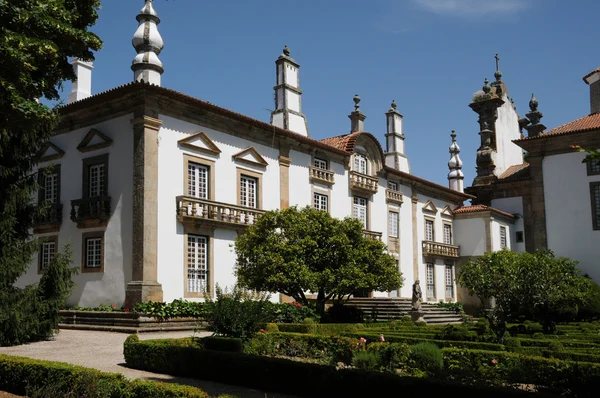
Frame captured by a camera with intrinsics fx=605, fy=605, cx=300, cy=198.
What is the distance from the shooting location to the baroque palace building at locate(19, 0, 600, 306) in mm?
20125

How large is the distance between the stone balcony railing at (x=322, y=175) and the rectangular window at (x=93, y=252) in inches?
395

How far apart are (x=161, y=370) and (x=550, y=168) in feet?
95.2

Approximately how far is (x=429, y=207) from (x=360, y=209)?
7333 millimetres

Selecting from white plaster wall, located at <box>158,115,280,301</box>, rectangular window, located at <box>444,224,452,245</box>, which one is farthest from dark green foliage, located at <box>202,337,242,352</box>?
rectangular window, located at <box>444,224,452,245</box>

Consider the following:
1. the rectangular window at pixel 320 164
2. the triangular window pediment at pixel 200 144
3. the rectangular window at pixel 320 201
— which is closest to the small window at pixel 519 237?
the rectangular window at pixel 320 201

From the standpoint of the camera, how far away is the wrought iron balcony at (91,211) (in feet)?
67.6

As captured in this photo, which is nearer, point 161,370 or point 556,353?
point 161,370

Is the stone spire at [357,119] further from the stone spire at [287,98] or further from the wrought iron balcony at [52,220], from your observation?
the wrought iron balcony at [52,220]

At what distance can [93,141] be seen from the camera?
21.7m

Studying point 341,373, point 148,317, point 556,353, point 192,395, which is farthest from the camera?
point 148,317

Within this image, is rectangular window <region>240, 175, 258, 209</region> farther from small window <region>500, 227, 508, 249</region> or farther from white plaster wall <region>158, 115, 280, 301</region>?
small window <region>500, 227, 508, 249</region>

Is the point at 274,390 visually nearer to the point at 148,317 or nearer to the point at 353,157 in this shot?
the point at 148,317

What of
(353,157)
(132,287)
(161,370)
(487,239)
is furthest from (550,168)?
(161,370)

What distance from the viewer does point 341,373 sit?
8.91 meters
